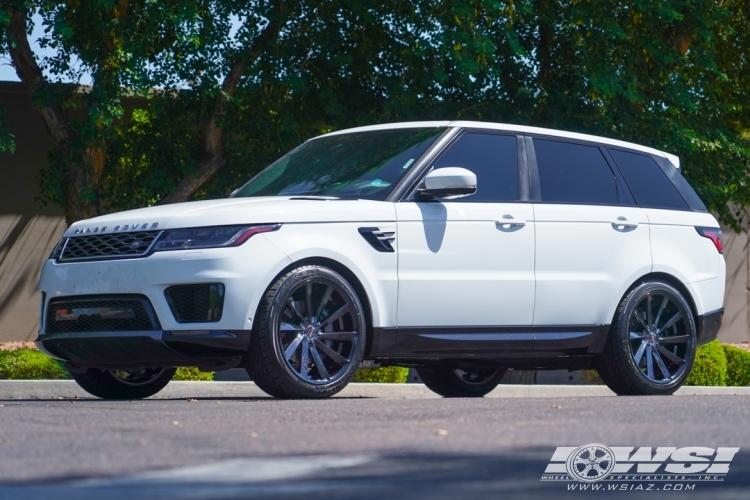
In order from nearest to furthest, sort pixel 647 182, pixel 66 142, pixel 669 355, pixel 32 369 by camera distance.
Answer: pixel 669 355 → pixel 647 182 → pixel 32 369 → pixel 66 142

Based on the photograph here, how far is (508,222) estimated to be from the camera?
27.6ft

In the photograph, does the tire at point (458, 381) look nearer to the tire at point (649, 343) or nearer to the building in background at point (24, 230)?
the tire at point (649, 343)

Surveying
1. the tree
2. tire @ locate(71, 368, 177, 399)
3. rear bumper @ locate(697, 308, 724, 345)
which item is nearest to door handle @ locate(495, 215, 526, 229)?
rear bumper @ locate(697, 308, 724, 345)

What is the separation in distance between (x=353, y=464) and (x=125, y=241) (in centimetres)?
336

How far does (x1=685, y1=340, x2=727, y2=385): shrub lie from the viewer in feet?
53.4

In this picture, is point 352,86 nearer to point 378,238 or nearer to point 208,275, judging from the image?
point 378,238

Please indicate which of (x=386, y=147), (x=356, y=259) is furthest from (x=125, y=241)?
(x=386, y=147)

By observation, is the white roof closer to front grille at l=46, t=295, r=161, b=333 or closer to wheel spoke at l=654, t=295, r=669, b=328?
wheel spoke at l=654, t=295, r=669, b=328

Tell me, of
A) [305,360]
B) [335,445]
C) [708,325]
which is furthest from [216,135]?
[335,445]

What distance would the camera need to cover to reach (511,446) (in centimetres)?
516

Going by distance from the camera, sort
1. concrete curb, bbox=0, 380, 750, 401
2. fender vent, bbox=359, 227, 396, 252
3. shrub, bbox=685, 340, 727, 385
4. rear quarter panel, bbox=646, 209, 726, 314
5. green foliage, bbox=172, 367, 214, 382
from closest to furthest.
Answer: fender vent, bbox=359, 227, 396, 252 → rear quarter panel, bbox=646, 209, 726, 314 → concrete curb, bbox=0, 380, 750, 401 → green foliage, bbox=172, 367, 214, 382 → shrub, bbox=685, 340, 727, 385

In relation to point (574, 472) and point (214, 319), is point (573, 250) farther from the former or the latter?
point (574, 472)

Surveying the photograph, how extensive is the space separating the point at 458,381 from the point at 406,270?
98.2 inches

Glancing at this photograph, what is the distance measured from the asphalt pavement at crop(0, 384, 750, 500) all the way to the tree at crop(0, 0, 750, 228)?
31.5ft
